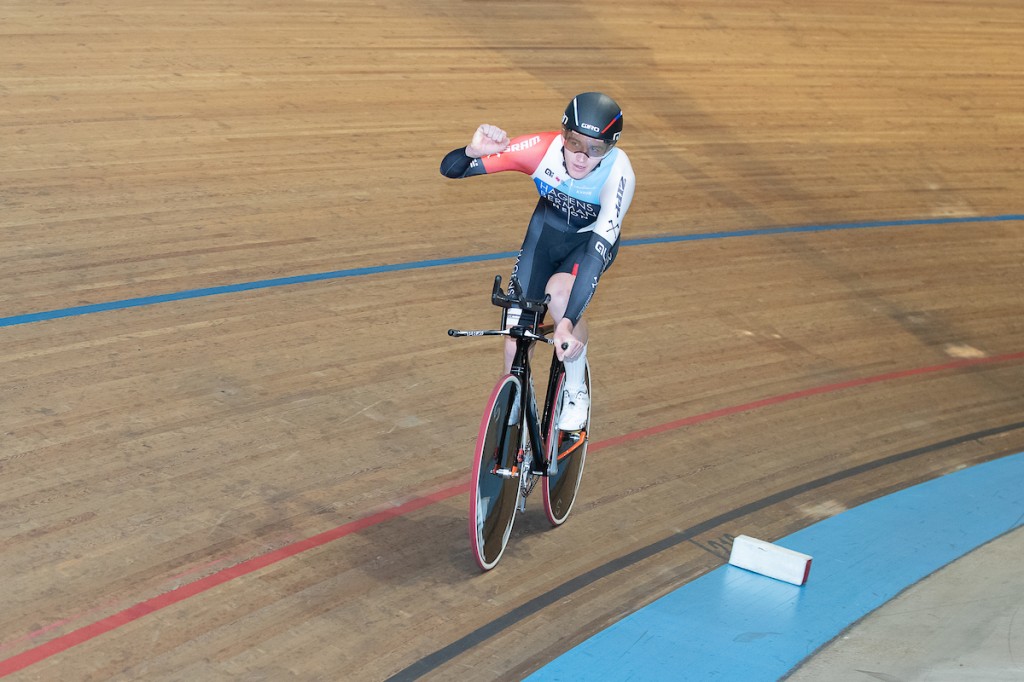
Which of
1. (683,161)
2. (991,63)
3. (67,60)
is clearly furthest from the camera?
(991,63)

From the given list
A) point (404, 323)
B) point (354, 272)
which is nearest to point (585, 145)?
point (404, 323)

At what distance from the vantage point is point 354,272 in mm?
5207

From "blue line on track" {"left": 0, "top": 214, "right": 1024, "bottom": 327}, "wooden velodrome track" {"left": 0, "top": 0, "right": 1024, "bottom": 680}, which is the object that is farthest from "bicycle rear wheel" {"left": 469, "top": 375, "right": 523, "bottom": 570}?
"blue line on track" {"left": 0, "top": 214, "right": 1024, "bottom": 327}

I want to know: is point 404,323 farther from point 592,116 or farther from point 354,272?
point 592,116

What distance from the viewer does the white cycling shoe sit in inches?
135

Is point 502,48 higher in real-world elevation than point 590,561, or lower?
higher

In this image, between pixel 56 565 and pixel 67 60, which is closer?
pixel 56 565

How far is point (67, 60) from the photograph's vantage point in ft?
21.9

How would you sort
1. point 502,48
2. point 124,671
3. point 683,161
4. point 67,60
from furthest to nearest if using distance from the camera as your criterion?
1. point 502,48
2. point 683,161
3. point 67,60
4. point 124,671

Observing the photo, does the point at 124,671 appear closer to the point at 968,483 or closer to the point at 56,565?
the point at 56,565

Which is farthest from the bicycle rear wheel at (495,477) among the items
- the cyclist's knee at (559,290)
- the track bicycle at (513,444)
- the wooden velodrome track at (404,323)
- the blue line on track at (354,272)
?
the blue line on track at (354,272)

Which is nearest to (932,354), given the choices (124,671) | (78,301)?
(78,301)

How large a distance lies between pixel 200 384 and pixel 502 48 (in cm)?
534

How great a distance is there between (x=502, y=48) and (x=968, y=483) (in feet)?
18.0
